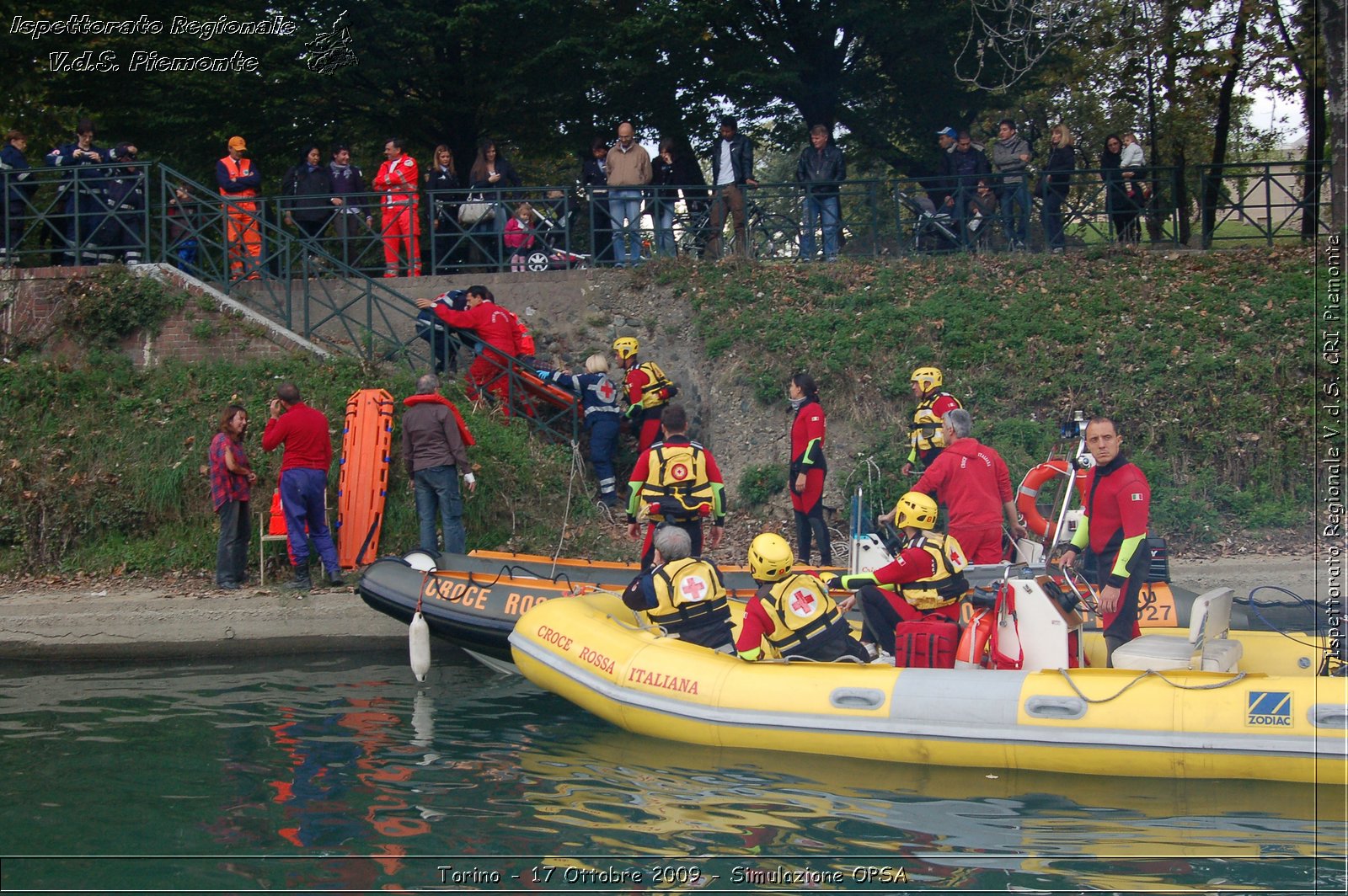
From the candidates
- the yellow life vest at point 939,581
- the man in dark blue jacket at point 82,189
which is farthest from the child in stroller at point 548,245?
the yellow life vest at point 939,581

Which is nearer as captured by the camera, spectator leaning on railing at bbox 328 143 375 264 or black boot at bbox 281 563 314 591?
black boot at bbox 281 563 314 591

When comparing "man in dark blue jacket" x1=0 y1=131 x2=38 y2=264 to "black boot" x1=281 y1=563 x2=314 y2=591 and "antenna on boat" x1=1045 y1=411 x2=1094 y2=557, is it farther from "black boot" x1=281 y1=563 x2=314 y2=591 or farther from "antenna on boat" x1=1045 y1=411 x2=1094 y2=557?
"antenna on boat" x1=1045 y1=411 x2=1094 y2=557

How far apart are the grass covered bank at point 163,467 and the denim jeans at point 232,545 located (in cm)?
38

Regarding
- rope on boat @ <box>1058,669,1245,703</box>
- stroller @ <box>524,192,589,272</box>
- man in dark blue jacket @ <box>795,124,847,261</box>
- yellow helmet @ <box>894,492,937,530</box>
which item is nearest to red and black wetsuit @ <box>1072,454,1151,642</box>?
rope on boat @ <box>1058,669,1245,703</box>

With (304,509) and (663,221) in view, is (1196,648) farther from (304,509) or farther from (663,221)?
(663,221)

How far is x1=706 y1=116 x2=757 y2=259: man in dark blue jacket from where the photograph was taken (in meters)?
15.7

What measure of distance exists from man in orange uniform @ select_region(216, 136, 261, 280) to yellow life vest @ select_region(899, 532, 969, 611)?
930 centimetres

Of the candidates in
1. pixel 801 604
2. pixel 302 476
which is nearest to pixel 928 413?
pixel 801 604

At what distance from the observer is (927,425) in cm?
1109

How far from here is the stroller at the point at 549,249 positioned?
15516 mm

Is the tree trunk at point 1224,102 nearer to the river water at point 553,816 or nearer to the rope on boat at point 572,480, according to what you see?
the rope on boat at point 572,480

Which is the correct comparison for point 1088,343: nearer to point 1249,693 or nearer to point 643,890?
point 1249,693

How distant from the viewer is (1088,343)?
46.3ft

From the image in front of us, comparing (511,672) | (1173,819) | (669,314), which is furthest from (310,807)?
(669,314)
